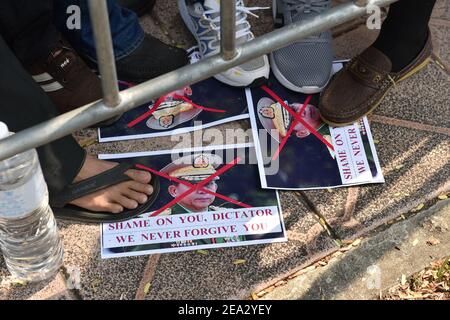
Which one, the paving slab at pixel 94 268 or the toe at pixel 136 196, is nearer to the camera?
the paving slab at pixel 94 268

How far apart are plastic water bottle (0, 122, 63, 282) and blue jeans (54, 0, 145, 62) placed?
551 mm

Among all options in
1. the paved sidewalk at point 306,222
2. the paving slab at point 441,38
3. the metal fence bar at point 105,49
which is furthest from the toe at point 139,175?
the paving slab at point 441,38

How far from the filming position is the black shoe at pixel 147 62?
1.88 metres

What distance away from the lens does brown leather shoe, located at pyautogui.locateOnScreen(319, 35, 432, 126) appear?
5.90 ft

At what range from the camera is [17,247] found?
1.48 meters

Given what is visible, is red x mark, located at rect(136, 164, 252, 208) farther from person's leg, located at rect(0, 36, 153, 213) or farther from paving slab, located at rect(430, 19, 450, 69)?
paving slab, located at rect(430, 19, 450, 69)

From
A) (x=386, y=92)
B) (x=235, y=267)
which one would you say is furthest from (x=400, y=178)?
(x=235, y=267)

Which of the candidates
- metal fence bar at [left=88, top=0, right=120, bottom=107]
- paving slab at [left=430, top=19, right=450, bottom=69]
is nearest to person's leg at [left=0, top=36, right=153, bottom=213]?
metal fence bar at [left=88, top=0, right=120, bottom=107]

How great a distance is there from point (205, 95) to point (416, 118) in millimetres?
643

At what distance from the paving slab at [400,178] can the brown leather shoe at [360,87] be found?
0.29ft

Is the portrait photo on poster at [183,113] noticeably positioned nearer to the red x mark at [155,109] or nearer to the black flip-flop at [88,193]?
the red x mark at [155,109]

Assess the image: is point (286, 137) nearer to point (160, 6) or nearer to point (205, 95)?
point (205, 95)

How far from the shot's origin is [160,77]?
1.07 metres

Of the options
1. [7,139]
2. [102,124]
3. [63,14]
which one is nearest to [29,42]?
[63,14]
